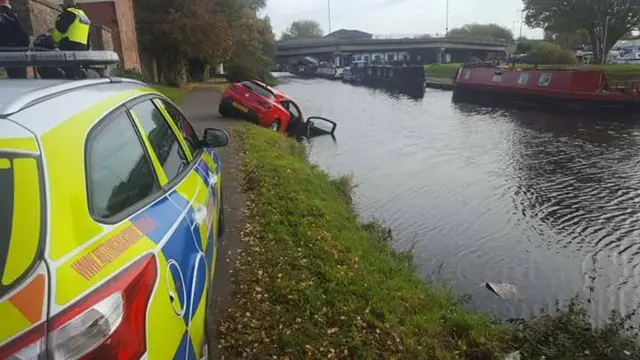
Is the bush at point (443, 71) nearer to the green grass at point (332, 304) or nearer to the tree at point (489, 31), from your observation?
the tree at point (489, 31)

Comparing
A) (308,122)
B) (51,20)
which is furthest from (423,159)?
(51,20)

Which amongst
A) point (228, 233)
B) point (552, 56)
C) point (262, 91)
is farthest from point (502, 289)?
point (552, 56)

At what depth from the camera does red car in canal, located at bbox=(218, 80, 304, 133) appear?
1647 cm

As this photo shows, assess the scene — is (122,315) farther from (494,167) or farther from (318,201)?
(494,167)

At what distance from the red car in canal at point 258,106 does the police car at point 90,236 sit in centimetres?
1376

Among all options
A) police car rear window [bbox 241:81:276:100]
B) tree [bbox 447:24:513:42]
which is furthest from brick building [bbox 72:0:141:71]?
tree [bbox 447:24:513:42]

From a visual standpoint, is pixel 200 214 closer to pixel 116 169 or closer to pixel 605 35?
pixel 116 169

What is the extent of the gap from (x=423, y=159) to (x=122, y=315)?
13951 millimetres

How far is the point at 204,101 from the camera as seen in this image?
76.9 ft

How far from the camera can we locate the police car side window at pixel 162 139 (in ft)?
9.40

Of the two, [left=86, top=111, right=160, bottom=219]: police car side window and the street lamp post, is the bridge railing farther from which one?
[left=86, top=111, right=160, bottom=219]: police car side window

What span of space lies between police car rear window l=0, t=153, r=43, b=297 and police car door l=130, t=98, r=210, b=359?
0.55m

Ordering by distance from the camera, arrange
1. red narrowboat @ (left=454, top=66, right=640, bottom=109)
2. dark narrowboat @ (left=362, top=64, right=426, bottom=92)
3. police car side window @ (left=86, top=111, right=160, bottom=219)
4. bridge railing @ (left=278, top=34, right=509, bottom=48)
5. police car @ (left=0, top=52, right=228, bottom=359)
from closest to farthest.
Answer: police car @ (left=0, top=52, right=228, bottom=359) → police car side window @ (left=86, top=111, right=160, bottom=219) → red narrowboat @ (left=454, top=66, right=640, bottom=109) → dark narrowboat @ (left=362, top=64, right=426, bottom=92) → bridge railing @ (left=278, top=34, right=509, bottom=48)

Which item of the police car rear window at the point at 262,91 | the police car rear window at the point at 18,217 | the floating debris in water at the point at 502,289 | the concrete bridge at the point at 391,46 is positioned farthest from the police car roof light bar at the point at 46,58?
the concrete bridge at the point at 391,46
